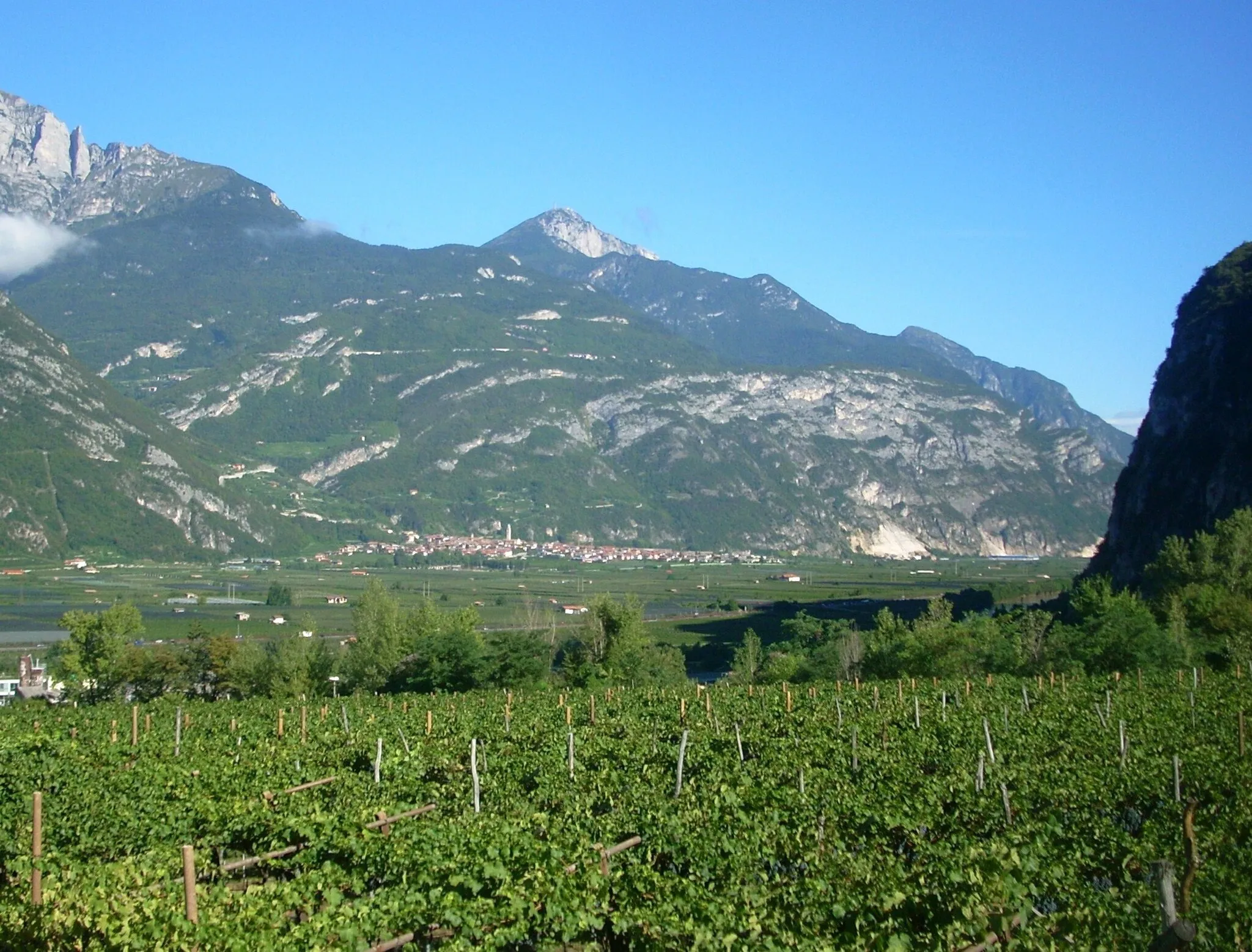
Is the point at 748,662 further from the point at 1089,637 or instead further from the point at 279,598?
the point at 279,598

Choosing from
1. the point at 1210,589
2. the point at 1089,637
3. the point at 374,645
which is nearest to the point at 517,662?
the point at 374,645

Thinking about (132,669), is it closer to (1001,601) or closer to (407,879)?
(407,879)

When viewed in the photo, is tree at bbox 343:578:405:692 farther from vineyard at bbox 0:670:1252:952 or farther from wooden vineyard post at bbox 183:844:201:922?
wooden vineyard post at bbox 183:844:201:922

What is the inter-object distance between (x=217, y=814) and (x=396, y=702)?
22.2 meters

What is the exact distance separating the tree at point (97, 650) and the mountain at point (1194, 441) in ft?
246

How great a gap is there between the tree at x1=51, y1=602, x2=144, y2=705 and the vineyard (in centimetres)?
3810

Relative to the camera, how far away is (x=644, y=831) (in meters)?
13.7

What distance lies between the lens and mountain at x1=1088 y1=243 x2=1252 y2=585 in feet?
299

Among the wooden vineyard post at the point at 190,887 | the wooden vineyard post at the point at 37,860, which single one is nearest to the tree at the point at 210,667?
the wooden vineyard post at the point at 37,860

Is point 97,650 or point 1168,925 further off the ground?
point 1168,925

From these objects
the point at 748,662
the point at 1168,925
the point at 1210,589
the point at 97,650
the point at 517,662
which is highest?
the point at 1168,925

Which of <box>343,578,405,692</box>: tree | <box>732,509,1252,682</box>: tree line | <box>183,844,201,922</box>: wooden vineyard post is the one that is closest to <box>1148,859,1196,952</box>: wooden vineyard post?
<box>183,844,201,922</box>: wooden vineyard post

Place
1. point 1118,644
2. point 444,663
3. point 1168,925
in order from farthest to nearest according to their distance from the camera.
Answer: point 444,663 → point 1118,644 → point 1168,925

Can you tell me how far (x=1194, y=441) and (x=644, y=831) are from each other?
96.4 m
